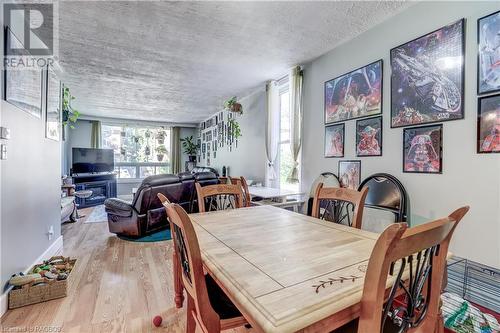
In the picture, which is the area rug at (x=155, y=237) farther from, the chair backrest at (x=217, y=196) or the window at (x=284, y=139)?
the window at (x=284, y=139)

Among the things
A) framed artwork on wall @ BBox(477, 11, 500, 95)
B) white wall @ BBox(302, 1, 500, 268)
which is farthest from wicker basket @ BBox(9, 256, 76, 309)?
framed artwork on wall @ BBox(477, 11, 500, 95)

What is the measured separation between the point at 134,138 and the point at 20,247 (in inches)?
270

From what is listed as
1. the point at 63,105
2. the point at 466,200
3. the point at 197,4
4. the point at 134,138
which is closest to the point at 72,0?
the point at 197,4

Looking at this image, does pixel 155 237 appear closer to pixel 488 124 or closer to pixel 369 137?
pixel 369 137

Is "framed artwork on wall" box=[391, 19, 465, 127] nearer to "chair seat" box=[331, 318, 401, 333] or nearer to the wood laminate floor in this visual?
"chair seat" box=[331, 318, 401, 333]

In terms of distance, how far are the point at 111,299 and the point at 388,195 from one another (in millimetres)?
2662

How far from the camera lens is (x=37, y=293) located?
6.16 ft

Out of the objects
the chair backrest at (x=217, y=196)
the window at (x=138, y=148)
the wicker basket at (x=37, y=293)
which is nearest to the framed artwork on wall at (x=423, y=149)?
the chair backrest at (x=217, y=196)

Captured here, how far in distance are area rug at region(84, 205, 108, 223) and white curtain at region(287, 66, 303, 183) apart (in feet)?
12.6

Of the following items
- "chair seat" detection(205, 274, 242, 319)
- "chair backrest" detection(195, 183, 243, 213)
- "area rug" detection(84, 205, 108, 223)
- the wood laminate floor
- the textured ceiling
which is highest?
the textured ceiling

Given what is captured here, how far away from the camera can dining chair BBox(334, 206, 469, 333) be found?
596 millimetres

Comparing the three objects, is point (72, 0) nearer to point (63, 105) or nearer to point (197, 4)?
point (197, 4)

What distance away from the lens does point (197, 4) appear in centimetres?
209

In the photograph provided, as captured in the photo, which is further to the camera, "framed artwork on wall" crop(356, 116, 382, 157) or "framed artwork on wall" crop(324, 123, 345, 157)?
"framed artwork on wall" crop(324, 123, 345, 157)
